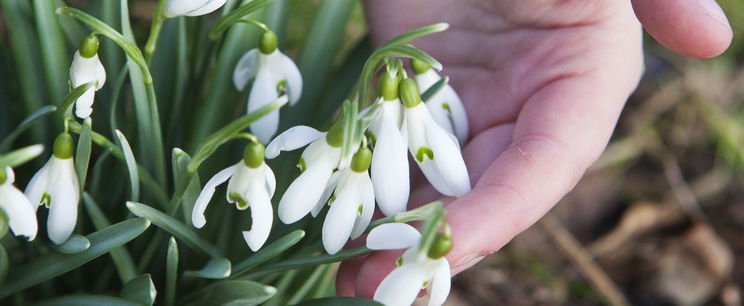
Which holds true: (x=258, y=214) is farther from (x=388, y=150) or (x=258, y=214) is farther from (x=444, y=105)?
(x=444, y=105)

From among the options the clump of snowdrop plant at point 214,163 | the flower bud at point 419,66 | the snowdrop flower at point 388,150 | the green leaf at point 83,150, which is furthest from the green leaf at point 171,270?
the flower bud at point 419,66

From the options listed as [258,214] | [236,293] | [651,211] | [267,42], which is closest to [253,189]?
[258,214]

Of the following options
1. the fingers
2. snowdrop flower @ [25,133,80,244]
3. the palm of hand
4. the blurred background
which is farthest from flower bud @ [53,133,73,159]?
the blurred background

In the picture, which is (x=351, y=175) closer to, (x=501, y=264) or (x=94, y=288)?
(x=94, y=288)

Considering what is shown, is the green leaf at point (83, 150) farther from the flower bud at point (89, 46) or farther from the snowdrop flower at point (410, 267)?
the snowdrop flower at point (410, 267)

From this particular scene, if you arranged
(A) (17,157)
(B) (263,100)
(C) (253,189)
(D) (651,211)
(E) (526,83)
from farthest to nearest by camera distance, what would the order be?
(D) (651,211), (E) (526,83), (B) (263,100), (C) (253,189), (A) (17,157)

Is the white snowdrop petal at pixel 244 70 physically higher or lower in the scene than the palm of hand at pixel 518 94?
higher

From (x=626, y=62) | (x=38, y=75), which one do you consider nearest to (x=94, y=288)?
(x=38, y=75)

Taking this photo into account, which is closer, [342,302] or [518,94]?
[342,302]
